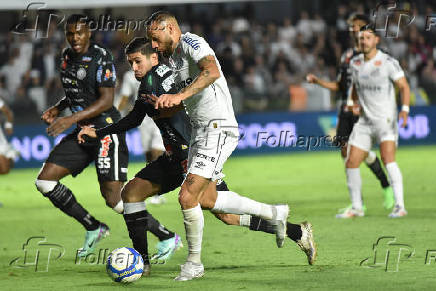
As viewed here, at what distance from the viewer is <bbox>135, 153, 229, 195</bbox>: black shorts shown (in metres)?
7.41

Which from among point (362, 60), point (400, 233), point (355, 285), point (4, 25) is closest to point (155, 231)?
point (355, 285)

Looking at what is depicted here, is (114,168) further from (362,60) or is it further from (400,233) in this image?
(362,60)

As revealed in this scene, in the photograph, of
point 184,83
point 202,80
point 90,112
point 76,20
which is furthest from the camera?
point 76,20

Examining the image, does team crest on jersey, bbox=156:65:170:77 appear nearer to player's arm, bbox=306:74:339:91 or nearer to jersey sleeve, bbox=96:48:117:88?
jersey sleeve, bbox=96:48:117:88

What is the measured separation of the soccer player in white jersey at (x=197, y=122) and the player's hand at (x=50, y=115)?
2.06 metres

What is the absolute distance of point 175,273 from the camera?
743 cm

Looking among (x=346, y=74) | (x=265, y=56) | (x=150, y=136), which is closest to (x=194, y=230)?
(x=346, y=74)

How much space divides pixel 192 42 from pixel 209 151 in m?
0.90

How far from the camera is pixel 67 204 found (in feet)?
28.3

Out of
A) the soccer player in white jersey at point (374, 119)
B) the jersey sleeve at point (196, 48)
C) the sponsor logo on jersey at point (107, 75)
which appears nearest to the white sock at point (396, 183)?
the soccer player in white jersey at point (374, 119)

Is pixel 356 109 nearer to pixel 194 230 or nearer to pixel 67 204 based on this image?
pixel 67 204

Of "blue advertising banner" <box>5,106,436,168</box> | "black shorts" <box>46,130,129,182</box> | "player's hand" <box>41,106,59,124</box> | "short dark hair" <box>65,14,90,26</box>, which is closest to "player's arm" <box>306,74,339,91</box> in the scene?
"black shorts" <box>46,130,129,182</box>

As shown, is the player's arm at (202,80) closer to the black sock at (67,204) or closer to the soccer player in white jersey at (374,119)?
the black sock at (67,204)

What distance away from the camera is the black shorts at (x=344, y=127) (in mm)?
11992
